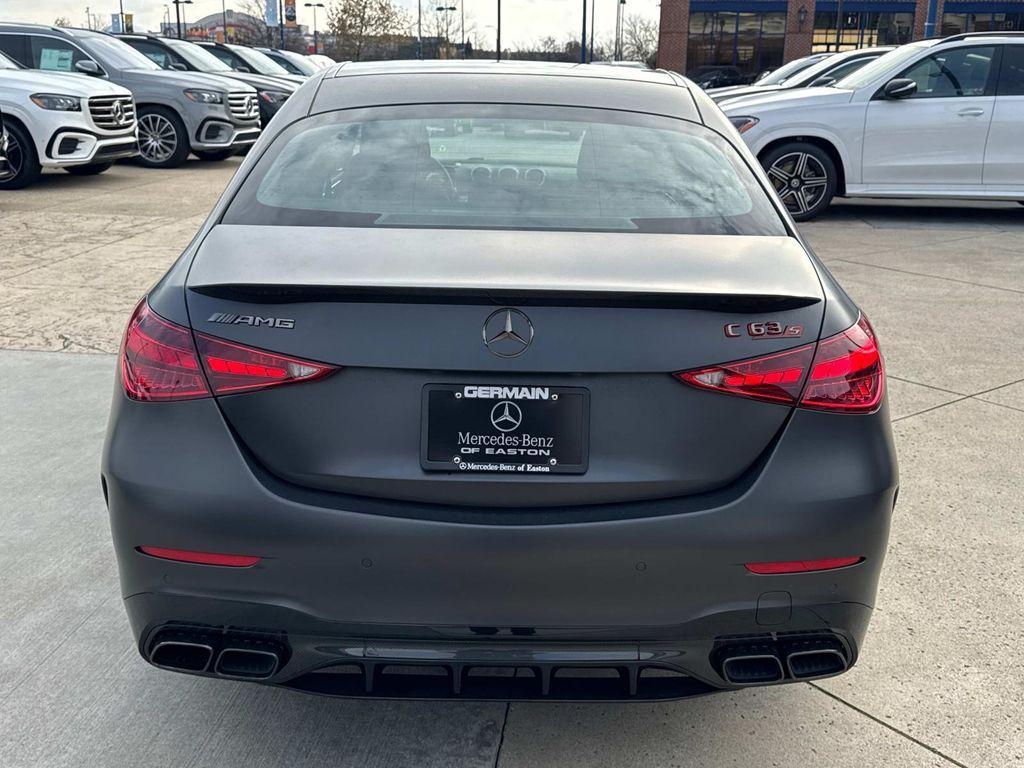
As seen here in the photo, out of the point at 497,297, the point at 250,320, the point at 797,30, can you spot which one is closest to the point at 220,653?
the point at 250,320

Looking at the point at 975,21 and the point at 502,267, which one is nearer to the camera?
the point at 502,267

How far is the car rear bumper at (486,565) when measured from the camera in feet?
7.19

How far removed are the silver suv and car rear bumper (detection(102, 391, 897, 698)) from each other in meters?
14.7

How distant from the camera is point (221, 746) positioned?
266 centimetres

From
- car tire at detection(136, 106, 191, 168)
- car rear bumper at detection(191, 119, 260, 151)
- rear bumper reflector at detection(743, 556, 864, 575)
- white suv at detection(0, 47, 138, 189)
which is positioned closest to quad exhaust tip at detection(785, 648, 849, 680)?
rear bumper reflector at detection(743, 556, 864, 575)

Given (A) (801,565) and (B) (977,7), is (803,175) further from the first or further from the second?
(B) (977,7)

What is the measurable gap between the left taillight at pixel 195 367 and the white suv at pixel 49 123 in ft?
39.6

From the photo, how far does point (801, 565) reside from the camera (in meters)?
2.27

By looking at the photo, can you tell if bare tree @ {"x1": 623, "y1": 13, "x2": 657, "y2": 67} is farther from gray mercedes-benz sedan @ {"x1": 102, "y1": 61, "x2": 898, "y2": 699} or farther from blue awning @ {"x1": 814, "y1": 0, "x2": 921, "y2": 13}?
gray mercedes-benz sedan @ {"x1": 102, "y1": 61, "x2": 898, "y2": 699}

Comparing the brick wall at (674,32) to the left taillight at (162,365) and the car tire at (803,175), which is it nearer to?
the car tire at (803,175)

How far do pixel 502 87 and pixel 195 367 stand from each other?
4.81ft

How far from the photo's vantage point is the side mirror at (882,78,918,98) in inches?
432

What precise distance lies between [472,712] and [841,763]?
3.01 ft

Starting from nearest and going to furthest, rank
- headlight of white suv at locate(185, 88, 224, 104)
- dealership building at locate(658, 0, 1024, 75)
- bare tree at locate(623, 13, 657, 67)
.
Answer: headlight of white suv at locate(185, 88, 224, 104), dealership building at locate(658, 0, 1024, 75), bare tree at locate(623, 13, 657, 67)
